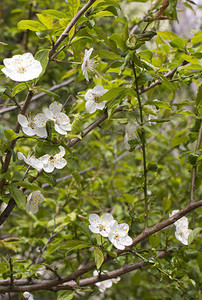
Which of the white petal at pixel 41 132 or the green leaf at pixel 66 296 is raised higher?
the white petal at pixel 41 132

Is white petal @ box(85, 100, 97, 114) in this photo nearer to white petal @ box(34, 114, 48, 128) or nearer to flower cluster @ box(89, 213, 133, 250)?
white petal @ box(34, 114, 48, 128)

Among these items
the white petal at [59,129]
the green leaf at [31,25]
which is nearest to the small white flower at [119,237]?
the white petal at [59,129]

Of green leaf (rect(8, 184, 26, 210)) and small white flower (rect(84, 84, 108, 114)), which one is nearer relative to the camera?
green leaf (rect(8, 184, 26, 210))

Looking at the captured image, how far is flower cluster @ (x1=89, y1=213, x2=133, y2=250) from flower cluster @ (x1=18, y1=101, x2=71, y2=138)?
313mm

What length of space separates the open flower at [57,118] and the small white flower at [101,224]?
0.31 m

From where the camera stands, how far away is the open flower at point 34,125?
754 millimetres

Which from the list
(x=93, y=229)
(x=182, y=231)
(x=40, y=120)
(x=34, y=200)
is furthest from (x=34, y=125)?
(x=182, y=231)

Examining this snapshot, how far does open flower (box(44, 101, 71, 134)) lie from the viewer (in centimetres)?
78

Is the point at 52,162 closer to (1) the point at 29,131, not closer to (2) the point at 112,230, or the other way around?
(1) the point at 29,131

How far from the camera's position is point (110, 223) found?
951 mm

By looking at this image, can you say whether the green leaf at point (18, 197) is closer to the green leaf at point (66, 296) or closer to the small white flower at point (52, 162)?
the small white flower at point (52, 162)

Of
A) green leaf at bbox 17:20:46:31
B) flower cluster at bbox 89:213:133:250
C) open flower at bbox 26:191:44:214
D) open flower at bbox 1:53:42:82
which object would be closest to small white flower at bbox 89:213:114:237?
flower cluster at bbox 89:213:133:250

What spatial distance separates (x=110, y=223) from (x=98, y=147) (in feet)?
3.70

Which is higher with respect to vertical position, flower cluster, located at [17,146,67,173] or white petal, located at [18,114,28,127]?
white petal, located at [18,114,28,127]
